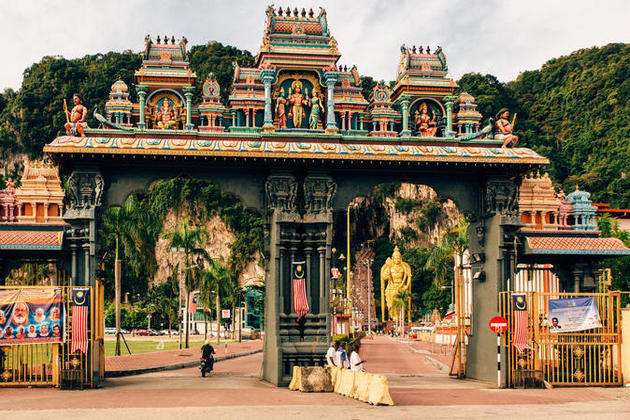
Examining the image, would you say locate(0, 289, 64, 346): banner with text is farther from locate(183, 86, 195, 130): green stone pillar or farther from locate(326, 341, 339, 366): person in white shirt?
locate(326, 341, 339, 366): person in white shirt

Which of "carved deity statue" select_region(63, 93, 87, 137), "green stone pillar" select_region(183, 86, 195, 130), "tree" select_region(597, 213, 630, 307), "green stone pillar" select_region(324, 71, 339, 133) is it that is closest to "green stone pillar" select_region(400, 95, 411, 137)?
"green stone pillar" select_region(324, 71, 339, 133)

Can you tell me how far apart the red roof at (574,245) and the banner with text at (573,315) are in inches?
72.8

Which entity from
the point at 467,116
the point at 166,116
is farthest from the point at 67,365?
the point at 467,116

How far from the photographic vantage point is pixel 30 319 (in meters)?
19.5

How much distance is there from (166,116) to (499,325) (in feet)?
39.2

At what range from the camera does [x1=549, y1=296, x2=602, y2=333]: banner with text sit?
2094 centimetres

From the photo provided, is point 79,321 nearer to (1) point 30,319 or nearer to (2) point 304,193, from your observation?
(1) point 30,319

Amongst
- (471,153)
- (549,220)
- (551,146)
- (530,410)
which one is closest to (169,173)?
(471,153)

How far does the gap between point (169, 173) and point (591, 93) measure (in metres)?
80.1

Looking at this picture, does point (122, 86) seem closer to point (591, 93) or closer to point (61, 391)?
point (61, 391)

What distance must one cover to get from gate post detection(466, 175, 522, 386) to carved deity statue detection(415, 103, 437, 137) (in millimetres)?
2781

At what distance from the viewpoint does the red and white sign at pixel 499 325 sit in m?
20.5

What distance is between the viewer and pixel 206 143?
20984mm

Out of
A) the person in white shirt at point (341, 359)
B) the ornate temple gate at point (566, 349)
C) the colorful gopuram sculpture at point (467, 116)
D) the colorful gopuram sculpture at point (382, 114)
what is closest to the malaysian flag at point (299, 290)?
the person in white shirt at point (341, 359)
